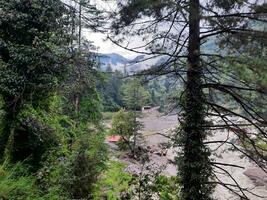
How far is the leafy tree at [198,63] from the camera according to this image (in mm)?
5898

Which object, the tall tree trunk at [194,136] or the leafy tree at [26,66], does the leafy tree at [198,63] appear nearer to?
the tall tree trunk at [194,136]

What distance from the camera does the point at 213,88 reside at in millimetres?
6680

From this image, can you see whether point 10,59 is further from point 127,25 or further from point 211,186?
point 211,186

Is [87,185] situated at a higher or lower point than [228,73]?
lower

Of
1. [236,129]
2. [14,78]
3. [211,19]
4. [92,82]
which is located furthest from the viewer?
[92,82]

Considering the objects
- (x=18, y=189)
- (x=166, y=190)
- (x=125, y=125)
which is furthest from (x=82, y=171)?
(x=125, y=125)

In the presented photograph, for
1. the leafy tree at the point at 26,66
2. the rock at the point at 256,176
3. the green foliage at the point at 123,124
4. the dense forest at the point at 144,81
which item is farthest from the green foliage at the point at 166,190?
the green foliage at the point at 123,124

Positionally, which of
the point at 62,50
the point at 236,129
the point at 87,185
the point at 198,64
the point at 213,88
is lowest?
the point at 87,185

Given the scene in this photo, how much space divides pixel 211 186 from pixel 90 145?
12.0ft

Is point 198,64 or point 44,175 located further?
point 44,175

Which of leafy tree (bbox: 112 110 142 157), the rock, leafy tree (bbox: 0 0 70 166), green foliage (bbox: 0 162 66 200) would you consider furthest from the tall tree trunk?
leafy tree (bbox: 112 110 142 157)

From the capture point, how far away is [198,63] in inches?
251

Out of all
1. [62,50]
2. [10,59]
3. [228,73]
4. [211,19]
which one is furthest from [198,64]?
[10,59]

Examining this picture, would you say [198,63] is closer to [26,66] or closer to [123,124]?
[26,66]
